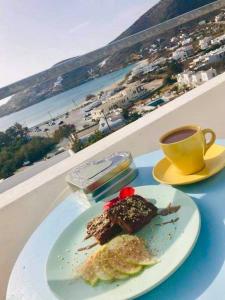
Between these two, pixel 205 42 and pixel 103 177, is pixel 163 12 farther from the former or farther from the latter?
pixel 103 177

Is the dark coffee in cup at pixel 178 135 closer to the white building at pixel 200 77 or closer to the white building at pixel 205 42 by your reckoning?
the white building at pixel 200 77

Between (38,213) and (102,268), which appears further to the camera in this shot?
(38,213)

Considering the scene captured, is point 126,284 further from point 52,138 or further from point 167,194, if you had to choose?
point 52,138

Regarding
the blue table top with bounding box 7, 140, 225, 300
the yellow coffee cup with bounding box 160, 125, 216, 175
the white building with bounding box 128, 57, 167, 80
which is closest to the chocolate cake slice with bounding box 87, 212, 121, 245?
the blue table top with bounding box 7, 140, 225, 300

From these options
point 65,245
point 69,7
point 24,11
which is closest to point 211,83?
point 65,245

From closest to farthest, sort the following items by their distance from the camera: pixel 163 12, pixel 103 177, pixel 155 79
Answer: pixel 103 177 < pixel 155 79 < pixel 163 12

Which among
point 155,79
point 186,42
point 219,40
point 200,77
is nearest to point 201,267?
point 200,77
